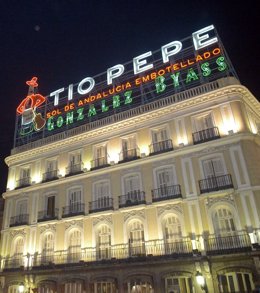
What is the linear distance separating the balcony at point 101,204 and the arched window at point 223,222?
8.21 meters

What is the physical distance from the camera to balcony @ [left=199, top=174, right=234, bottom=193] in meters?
19.7

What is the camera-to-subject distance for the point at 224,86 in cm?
2219

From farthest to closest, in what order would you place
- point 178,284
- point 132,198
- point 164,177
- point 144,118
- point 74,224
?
point 144,118, point 74,224, point 132,198, point 164,177, point 178,284

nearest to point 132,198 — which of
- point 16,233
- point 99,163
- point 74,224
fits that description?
point 99,163

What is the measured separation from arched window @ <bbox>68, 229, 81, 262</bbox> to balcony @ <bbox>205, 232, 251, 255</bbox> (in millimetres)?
10479

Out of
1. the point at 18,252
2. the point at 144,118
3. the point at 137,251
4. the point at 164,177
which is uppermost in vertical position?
the point at 144,118

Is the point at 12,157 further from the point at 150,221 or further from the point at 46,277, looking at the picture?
the point at 150,221

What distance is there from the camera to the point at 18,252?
87.7 ft

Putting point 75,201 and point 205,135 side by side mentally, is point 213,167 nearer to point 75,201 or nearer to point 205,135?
point 205,135

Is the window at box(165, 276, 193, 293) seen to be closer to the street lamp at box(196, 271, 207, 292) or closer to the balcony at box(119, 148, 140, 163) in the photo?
the street lamp at box(196, 271, 207, 292)

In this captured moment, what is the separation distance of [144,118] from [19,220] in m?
15.2

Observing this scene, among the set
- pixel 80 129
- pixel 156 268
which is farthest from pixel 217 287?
pixel 80 129

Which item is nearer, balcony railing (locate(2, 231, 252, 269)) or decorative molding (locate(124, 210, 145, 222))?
balcony railing (locate(2, 231, 252, 269))

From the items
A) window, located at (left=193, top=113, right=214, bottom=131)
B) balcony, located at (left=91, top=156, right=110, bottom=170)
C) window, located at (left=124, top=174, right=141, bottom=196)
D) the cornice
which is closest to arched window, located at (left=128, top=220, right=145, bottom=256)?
window, located at (left=124, top=174, right=141, bottom=196)
